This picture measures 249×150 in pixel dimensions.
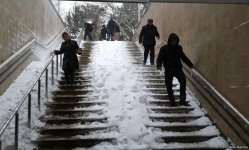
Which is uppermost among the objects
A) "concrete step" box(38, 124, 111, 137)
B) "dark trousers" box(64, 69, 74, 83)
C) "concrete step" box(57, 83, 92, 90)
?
"dark trousers" box(64, 69, 74, 83)

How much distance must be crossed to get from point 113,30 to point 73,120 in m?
17.0

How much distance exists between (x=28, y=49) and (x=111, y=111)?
384 cm

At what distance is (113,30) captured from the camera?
1000 inches

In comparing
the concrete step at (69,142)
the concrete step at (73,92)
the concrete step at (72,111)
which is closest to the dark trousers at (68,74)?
the concrete step at (73,92)

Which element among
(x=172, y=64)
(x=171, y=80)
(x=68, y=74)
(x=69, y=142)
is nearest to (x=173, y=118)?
(x=171, y=80)

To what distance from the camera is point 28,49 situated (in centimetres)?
1176

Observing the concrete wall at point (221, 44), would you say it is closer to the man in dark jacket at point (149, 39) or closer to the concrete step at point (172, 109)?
the concrete step at point (172, 109)

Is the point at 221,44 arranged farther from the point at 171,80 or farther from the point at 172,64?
the point at 171,80

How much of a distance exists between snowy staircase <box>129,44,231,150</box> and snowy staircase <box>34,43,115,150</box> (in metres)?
1.01

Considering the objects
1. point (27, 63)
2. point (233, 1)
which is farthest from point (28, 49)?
point (233, 1)

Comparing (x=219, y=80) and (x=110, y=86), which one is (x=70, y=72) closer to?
(x=110, y=86)

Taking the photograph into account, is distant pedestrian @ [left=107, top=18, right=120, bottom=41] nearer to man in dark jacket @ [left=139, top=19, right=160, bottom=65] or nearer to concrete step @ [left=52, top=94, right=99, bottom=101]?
man in dark jacket @ [left=139, top=19, right=160, bottom=65]

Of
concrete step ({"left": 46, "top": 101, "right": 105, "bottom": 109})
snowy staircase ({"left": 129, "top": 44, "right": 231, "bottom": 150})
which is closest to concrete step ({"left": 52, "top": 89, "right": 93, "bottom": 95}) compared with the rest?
concrete step ({"left": 46, "top": 101, "right": 105, "bottom": 109})

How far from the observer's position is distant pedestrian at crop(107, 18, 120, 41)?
24.8 m
